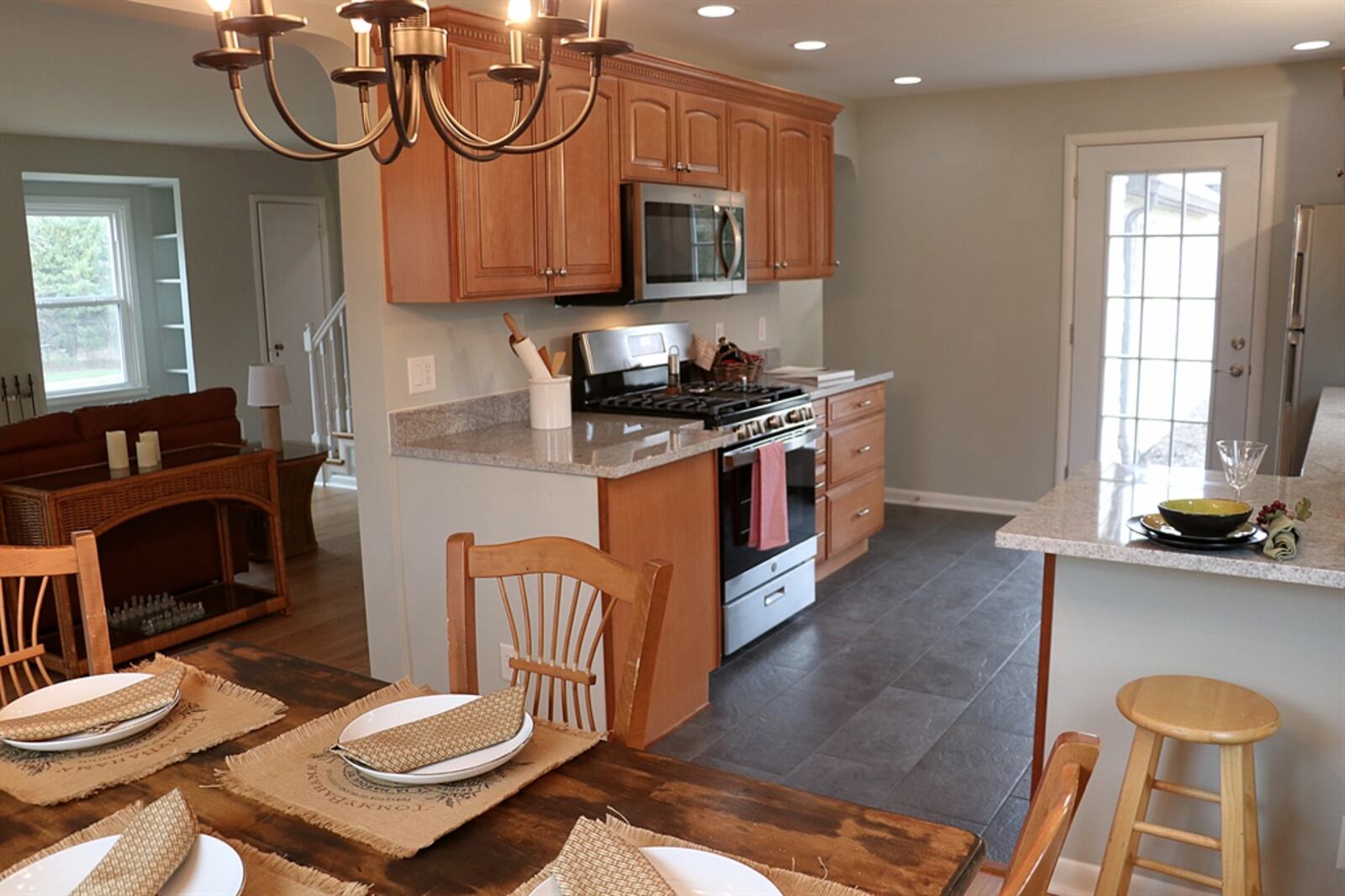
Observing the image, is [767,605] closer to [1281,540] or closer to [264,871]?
[1281,540]

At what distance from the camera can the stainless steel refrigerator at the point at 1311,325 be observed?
462 cm

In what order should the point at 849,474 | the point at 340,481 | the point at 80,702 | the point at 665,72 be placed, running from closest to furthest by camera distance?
the point at 80,702 → the point at 665,72 → the point at 849,474 → the point at 340,481

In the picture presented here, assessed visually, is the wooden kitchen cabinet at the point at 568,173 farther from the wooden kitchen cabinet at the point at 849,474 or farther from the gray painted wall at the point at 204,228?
the gray painted wall at the point at 204,228

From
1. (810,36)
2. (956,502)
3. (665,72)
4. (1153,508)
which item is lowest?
(956,502)

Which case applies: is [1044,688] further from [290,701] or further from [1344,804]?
[290,701]

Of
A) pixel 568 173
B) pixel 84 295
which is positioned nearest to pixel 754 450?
pixel 568 173

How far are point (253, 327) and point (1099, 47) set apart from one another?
6.25 meters

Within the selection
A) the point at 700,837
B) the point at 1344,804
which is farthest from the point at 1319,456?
the point at 700,837

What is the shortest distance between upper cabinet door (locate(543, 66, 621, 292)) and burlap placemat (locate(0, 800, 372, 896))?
2.52 m

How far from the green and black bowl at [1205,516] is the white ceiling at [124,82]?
2.67m

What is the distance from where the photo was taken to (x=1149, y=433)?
19.3 ft

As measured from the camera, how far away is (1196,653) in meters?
2.40

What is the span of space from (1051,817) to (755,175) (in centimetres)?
411

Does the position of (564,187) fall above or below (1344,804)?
above
